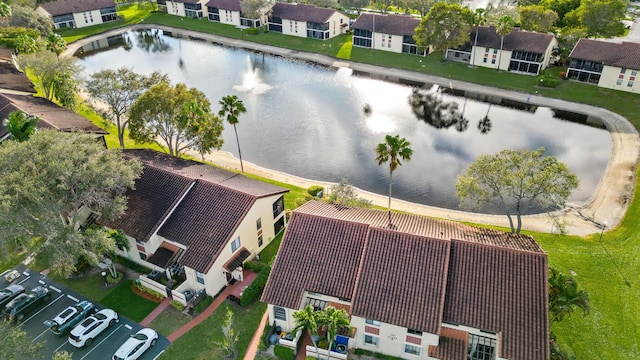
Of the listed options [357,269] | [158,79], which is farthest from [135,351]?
[158,79]

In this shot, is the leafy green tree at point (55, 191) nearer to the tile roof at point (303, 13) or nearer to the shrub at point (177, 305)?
the shrub at point (177, 305)

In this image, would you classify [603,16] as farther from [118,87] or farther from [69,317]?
[69,317]

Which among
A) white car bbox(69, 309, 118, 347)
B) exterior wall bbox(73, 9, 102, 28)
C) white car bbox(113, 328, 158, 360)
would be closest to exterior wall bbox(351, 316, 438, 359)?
white car bbox(113, 328, 158, 360)

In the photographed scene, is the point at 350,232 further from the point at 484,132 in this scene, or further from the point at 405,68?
the point at 405,68

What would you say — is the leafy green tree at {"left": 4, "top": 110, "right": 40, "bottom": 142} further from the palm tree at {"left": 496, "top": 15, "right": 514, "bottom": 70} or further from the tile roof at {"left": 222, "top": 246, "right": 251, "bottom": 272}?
the palm tree at {"left": 496, "top": 15, "right": 514, "bottom": 70}

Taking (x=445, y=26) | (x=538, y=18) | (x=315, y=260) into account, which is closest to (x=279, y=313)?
(x=315, y=260)

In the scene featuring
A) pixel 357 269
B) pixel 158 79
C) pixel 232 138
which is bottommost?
pixel 232 138
